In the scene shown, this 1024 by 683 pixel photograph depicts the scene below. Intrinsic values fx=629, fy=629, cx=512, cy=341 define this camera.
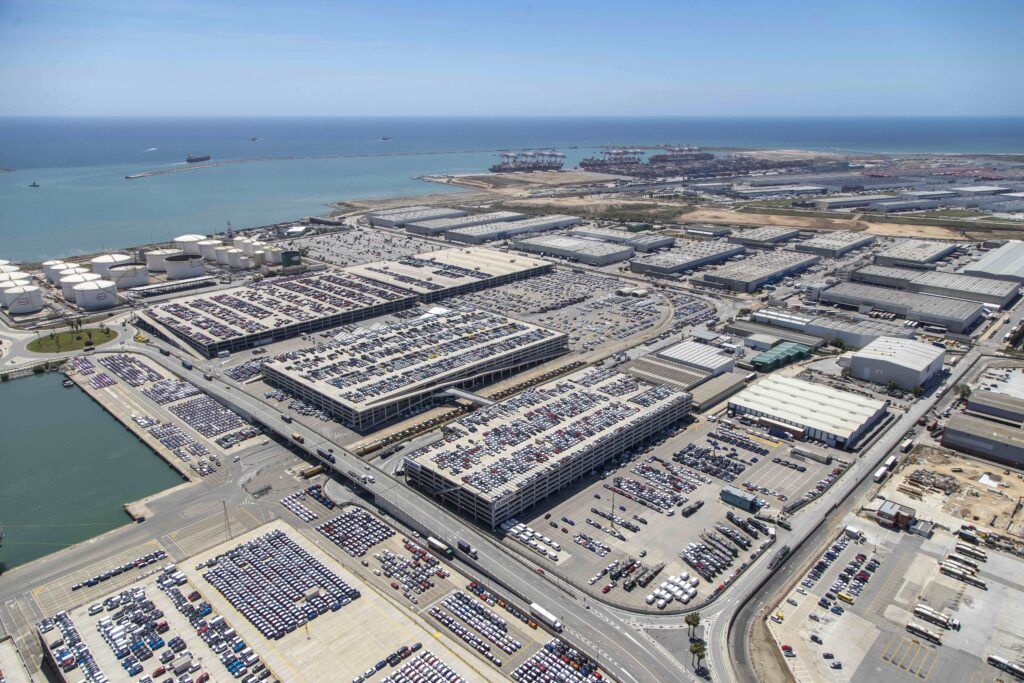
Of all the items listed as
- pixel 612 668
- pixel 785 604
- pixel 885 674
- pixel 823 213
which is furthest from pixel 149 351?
pixel 823 213

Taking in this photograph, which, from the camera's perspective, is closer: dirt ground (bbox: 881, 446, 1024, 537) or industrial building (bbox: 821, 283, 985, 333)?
dirt ground (bbox: 881, 446, 1024, 537)

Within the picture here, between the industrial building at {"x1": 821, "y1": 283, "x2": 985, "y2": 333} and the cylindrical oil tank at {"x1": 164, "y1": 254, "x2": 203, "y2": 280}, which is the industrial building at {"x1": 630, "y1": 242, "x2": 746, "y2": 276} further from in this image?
the cylindrical oil tank at {"x1": 164, "y1": 254, "x2": 203, "y2": 280}

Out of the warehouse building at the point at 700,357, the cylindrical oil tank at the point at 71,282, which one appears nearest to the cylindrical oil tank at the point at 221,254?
the cylindrical oil tank at the point at 71,282

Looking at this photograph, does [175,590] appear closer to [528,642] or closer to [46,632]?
[46,632]

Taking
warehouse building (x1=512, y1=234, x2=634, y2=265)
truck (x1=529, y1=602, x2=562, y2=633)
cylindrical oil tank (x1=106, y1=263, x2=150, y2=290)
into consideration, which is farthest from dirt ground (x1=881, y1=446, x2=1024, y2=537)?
cylindrical oil tank (x1=106, y1=263, x2=150, y2=290)

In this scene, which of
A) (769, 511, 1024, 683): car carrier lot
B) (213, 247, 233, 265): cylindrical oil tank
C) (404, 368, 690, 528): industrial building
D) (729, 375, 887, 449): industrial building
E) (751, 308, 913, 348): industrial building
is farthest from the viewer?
(213, 247, 233, 265): cylindrical oil tank

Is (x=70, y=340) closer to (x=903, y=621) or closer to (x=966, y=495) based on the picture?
(x=903, y=621)

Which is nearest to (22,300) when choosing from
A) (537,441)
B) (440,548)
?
(537,441)
